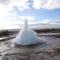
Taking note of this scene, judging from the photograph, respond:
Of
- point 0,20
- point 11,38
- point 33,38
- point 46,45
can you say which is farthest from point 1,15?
point 46,45

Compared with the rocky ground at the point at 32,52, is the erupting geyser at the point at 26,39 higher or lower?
higher

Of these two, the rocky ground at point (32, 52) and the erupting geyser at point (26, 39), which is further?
the erupting geyser at point (26, 39)

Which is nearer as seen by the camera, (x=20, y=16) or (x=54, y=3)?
(x=20, y=16)

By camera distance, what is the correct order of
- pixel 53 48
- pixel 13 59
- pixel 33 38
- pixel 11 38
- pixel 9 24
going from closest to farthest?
1. pixel 13 59
2. pixel 53 48
3. pixel 33 38
4. pixel 11 38
5. pixel 9 24

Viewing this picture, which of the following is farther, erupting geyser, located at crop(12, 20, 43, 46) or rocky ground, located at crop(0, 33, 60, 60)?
erupting geyser, located at crop(12, 20, 43, 46)

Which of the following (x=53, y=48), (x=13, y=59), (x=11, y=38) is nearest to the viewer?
(x=13, y=59)

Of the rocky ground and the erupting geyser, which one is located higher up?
the erupting geyser

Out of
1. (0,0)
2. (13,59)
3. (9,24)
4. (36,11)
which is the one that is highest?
(0,0)

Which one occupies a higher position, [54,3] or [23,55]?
[54,3]

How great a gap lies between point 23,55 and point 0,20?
656 millimetres

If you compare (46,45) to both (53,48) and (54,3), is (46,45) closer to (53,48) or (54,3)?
(53,48)

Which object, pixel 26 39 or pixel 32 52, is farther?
pixel 26 39

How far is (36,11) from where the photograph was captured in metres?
1.76

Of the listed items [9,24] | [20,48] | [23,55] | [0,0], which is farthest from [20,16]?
[23,55]
